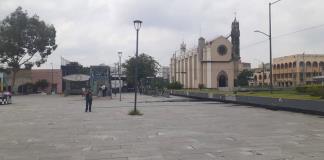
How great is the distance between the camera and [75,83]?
74000 mm

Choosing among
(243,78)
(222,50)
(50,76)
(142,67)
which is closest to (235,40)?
(222,50)

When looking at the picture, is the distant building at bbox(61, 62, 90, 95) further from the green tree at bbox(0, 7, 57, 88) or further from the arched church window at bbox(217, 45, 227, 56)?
the arched church window at bbox(217, 45, 227, 56)

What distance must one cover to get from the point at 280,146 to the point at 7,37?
65.9m

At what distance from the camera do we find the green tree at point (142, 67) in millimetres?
92750

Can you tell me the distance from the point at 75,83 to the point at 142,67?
871 inches

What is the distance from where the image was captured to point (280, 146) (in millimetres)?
11039

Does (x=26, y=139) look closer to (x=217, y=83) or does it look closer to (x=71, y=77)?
(x=71, y=77)

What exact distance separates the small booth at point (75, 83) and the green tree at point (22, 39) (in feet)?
20.0

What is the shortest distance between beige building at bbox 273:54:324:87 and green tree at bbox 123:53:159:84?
3024 cm

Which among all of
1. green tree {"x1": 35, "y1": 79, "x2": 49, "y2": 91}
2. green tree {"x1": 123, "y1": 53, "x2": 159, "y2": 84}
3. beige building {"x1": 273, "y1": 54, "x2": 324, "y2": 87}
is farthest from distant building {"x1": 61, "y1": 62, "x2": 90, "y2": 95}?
Result: beige building {"x1": 273, "y1": 54, "x2": 324, "y2": 87}

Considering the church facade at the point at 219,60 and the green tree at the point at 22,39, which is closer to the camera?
the green tree at the point at 22,39

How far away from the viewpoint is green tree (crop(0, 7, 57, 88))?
232ft

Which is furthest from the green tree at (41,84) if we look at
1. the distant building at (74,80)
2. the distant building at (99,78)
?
the distant building at (99,78)

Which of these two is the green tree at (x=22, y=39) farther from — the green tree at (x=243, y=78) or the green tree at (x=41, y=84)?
the green tree at (x=243, y=78)
